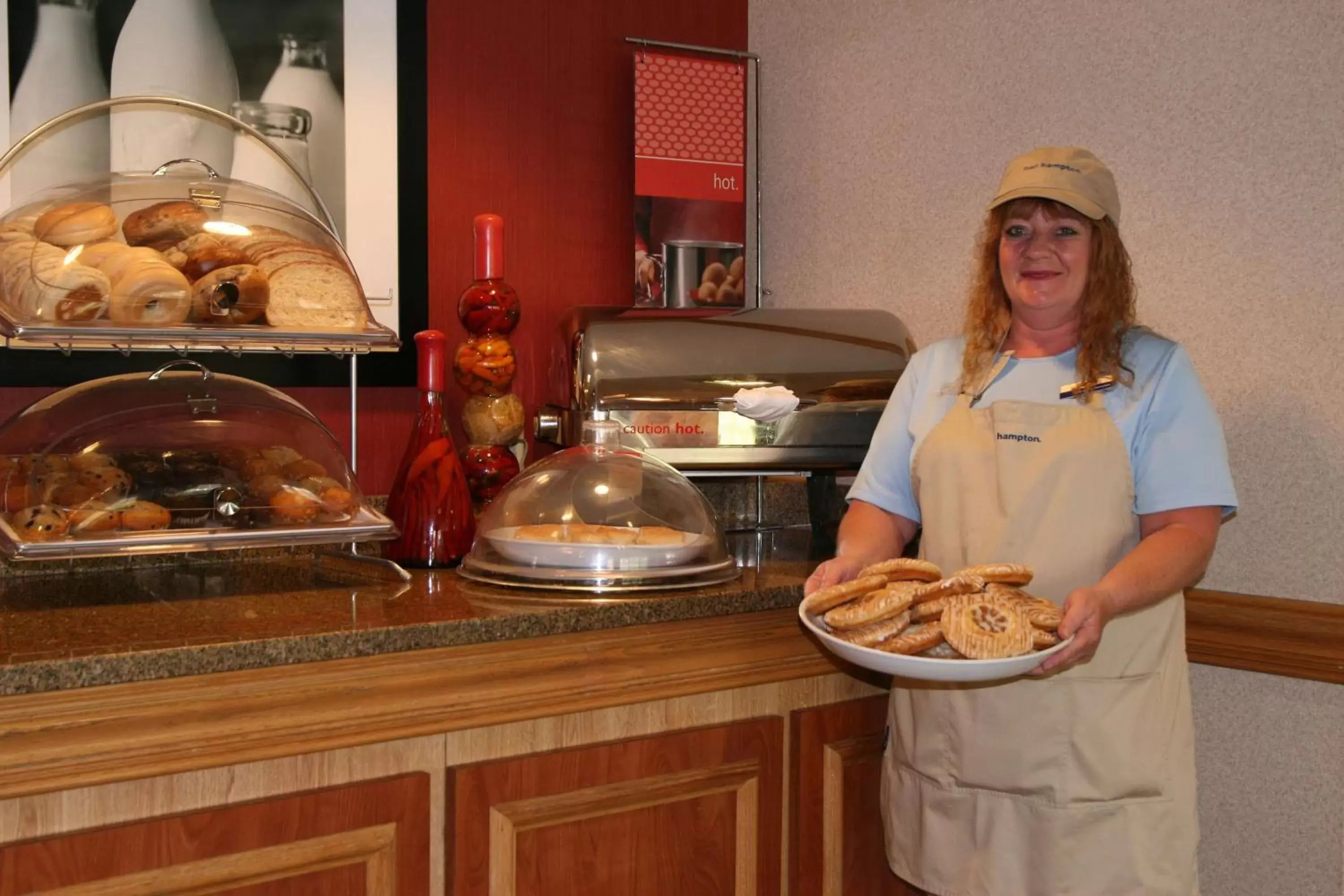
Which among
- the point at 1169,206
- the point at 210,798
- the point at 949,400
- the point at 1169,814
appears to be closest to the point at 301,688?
the point at 210,798

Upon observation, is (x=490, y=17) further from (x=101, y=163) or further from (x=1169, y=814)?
(x=1169, y=814)

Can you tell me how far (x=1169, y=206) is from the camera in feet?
6.94

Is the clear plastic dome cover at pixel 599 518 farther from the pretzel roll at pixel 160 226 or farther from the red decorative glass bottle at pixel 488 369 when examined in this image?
the pretzel roll at pixel 160 226

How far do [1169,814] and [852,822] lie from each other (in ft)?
1.65

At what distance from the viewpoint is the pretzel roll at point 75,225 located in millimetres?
1738

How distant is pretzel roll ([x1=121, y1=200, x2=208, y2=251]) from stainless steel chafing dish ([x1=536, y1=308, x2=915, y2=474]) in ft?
2.32

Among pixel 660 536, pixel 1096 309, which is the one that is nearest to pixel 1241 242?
pixel 1096 309

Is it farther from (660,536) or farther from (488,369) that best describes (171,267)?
(660,536)

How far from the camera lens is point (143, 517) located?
1.69 meters

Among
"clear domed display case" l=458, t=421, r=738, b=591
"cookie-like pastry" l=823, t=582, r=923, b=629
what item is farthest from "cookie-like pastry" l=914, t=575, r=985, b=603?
"clear domed display case" l=458, t=421, r=738, b=591

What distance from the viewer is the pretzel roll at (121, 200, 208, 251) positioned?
1779 millimetres

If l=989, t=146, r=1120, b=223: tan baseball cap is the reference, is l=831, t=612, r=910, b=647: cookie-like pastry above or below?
below

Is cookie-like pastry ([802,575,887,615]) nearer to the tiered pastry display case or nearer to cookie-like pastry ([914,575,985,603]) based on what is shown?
cookie-like pastry ([914,575,985,603])

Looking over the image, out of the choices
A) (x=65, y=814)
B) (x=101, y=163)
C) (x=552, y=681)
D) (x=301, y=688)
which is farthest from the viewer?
(x=101, y=163)
